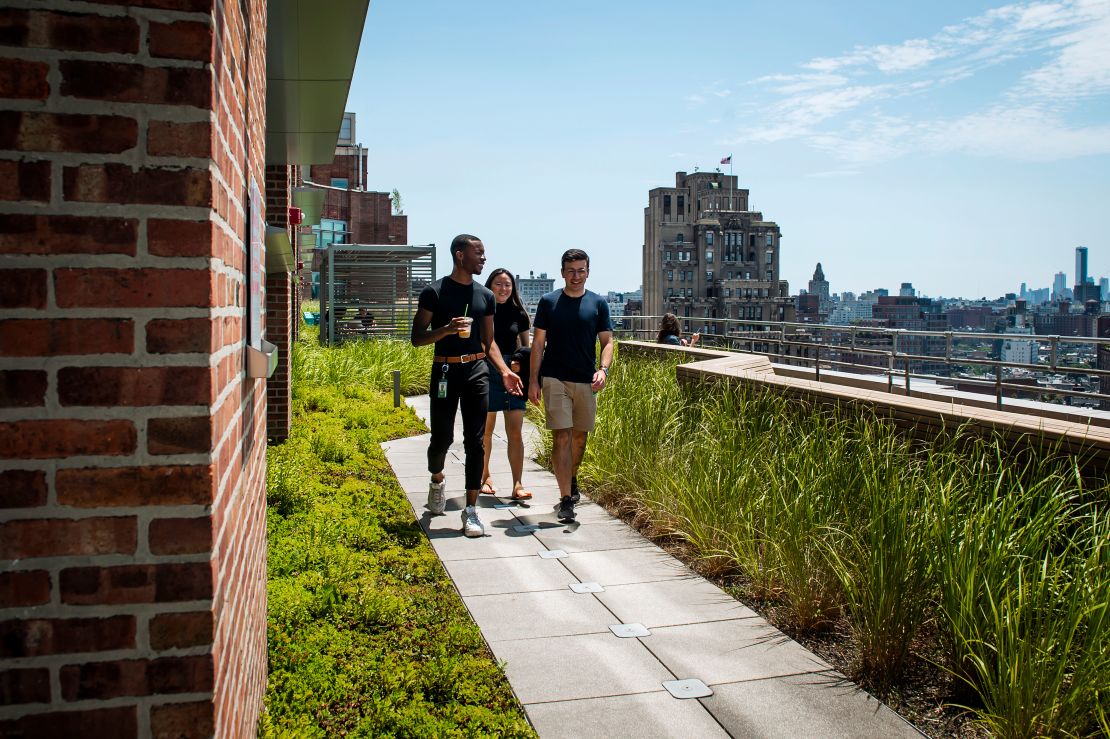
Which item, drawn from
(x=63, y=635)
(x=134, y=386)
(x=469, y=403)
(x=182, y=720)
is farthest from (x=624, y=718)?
(x=469, y=403)

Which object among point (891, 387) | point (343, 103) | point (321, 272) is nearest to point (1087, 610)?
point (343, 103)

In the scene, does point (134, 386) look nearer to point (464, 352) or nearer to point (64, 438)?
point (64, 438)

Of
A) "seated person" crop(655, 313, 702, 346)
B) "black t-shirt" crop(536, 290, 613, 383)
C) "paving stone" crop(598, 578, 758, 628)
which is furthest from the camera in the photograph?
"seated person" crop(655, 313, 702, 346)

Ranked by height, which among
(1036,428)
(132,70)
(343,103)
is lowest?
(1036,428)

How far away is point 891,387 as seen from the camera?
16.0m

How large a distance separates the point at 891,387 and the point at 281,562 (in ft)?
41.4

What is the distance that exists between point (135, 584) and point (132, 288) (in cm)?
64

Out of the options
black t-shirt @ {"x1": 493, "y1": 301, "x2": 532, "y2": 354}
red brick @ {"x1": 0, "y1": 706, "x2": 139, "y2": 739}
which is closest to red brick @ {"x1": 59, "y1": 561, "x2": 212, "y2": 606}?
red brick @ {"x1": 0, "y1": 706, "x2": 139, "y2": 739}

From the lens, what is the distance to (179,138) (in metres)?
1.99

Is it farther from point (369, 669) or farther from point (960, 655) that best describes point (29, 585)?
point (960, 655)

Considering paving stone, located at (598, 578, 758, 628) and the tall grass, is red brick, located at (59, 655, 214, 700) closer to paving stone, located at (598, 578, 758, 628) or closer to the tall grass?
the tall grass

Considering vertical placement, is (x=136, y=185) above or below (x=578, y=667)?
above

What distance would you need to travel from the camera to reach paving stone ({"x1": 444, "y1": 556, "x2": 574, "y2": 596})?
239 inches

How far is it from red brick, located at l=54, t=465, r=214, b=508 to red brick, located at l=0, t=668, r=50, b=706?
36 centimetres
